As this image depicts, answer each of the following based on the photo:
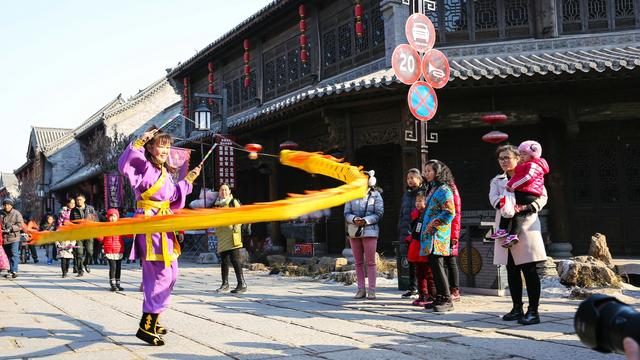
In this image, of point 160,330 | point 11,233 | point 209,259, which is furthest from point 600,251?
point 11,233

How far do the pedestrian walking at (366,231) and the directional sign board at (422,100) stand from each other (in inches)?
57.6

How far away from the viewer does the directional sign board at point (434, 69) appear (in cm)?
827

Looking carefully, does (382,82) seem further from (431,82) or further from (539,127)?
(539,127)

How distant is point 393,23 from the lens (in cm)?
1141

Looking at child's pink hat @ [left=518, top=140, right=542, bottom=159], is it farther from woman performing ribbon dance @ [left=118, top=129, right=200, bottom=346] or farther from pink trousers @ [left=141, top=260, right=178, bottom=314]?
pink trousers @ [left=141, top=260, right=178, bottom=314]

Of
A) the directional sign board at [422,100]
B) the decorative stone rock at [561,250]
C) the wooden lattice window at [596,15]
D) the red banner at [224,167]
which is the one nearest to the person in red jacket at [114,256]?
the directional sign board at [422,100]

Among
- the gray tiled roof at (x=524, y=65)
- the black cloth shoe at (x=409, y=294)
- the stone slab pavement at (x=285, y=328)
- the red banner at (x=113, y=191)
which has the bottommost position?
the stone slab pavement at (x=285, y=328)

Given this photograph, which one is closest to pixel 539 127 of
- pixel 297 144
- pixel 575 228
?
pixel 575 228

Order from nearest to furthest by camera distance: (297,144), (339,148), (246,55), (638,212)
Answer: (638,212), (339,148), (297,144), (246,55)

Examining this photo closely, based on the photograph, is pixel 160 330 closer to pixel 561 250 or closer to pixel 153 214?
pixel 153 214

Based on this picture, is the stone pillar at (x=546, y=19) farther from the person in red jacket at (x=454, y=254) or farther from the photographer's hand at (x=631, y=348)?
the photographer's hand at (x=631, y=348)

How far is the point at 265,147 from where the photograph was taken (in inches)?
601

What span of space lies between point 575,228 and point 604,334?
10505mm

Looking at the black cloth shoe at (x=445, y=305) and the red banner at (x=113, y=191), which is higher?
the red banner at (x=113, y=191)
